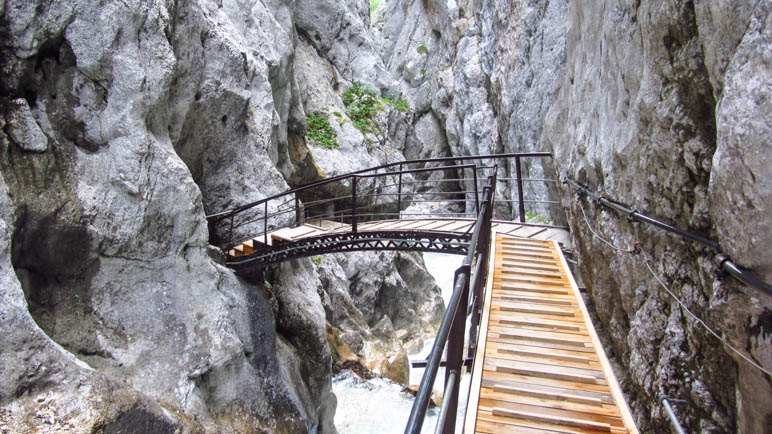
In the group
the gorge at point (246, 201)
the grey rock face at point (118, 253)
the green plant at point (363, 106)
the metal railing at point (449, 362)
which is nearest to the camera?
the metal railing at point (449, 362)

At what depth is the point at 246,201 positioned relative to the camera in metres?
11.5

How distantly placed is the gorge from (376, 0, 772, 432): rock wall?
0.02 m

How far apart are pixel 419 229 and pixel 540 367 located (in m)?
5.00

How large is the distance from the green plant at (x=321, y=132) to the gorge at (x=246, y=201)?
2475 millimetres

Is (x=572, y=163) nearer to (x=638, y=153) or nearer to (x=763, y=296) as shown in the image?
(x=638, y=153)

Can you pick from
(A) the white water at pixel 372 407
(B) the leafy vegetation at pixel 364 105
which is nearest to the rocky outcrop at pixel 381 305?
(A) the white water at pixel 372 407

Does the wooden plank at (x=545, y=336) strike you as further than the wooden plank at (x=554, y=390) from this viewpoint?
Yes

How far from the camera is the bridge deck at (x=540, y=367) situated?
320cm

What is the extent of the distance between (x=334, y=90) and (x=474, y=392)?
67.7 ft

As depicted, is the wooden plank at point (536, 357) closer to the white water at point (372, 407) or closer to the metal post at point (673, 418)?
the metal post at point (673, 418)

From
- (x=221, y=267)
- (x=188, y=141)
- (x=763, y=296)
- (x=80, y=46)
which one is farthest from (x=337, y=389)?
(x=763, y=296)

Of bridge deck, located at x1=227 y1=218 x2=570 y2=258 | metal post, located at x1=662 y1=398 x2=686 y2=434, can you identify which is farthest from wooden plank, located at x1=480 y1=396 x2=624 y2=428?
bridge deck, located at x1=227 y1=218 x2=570 y2=258

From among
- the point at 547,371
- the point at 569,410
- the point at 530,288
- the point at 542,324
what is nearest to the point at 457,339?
the point at 569,410

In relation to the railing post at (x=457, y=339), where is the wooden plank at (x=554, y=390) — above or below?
below
